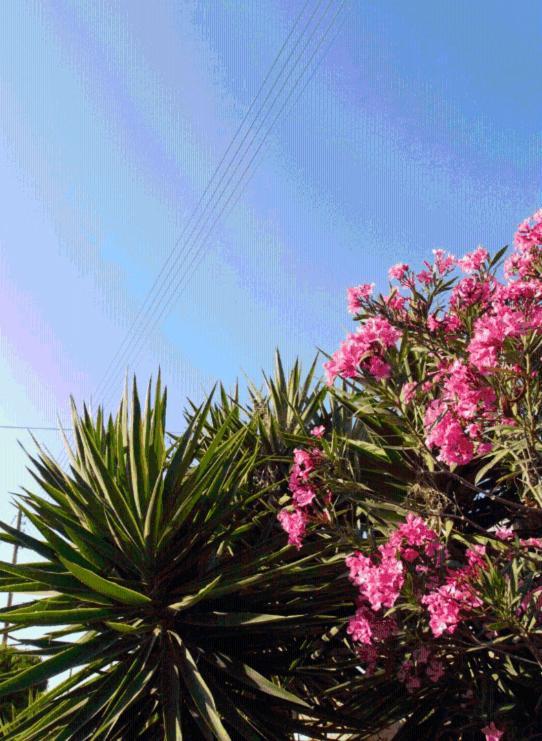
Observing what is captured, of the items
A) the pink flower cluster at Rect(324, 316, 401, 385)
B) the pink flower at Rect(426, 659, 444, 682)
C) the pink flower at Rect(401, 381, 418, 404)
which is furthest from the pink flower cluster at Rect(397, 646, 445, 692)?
the pink flower cluster at Rect(324, 316, 401, 385)

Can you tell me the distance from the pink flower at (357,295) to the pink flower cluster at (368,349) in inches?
8.8

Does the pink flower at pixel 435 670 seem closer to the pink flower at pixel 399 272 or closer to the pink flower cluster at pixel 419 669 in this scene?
the pink flower cluster at pixel 419 669

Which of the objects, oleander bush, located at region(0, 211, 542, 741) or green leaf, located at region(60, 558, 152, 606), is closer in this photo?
oleander bush, located at region(0, 211, 542, 741)

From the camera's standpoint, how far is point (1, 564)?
4.74m

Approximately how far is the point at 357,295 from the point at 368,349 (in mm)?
409

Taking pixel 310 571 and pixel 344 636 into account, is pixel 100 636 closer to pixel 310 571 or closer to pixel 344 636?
pixel 310 571

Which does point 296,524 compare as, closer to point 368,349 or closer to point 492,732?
point 368,349

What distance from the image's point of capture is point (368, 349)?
3.65 m

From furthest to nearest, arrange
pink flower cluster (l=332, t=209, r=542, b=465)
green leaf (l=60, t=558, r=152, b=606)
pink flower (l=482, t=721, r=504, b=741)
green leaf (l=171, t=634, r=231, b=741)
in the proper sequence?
green leaf (l=60, t=558, r=152, b=606) < pink flower (l=482, t=721, r=504, b=741) < green leaf (l=171, t=634, r=231, b=741) < pink flower cluster (l=332, t=209, r=542, b=465)

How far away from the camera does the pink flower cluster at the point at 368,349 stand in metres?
3.62

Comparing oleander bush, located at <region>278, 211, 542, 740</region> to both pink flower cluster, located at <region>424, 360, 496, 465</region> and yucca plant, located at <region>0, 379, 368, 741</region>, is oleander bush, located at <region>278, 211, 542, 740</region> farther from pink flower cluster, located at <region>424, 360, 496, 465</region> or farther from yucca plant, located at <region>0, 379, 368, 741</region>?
yucca plant, located at <region>0, 379, 368, 741</region>

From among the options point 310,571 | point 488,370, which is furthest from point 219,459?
point 488,370

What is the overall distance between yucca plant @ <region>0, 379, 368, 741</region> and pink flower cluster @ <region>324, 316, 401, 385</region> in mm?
1379

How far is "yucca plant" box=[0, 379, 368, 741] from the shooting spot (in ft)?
14.2
